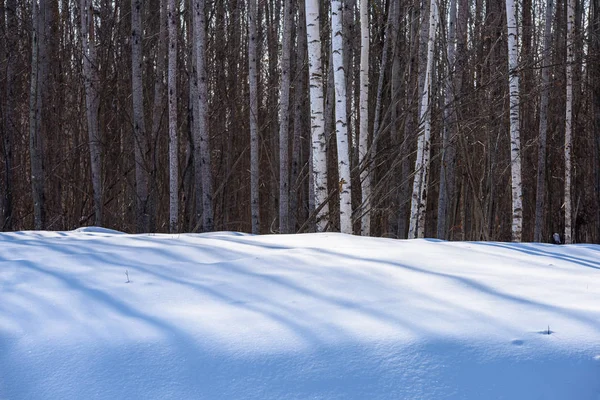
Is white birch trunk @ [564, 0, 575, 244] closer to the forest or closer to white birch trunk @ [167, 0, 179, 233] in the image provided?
the forest

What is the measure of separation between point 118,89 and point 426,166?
700 centimetres

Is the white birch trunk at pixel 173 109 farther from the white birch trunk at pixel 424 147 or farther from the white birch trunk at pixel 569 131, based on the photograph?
the white birch trunk at pixel 569 131

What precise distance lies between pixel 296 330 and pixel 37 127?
26.9 feet

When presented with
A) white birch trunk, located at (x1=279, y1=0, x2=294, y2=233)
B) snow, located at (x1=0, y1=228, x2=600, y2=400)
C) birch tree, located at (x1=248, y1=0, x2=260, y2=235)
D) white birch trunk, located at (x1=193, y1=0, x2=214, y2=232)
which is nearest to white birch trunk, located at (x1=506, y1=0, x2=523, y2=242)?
white birch trunk, located at (x1=279, y1=0, x2=294, y2=233)

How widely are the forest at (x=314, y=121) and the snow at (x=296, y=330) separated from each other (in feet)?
→ 11.6

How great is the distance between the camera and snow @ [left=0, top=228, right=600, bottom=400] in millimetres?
1994

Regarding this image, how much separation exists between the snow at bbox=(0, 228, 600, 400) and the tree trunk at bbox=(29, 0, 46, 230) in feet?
20.8

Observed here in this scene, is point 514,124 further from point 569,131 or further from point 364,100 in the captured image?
point 569,131

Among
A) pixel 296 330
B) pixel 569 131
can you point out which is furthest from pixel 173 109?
pixel 296 330

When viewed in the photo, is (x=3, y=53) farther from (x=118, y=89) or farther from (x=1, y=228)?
(x=1, y=228)

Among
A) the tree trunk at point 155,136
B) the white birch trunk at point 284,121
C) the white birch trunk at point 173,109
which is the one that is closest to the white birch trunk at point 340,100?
the white birch trunk at point 284,121

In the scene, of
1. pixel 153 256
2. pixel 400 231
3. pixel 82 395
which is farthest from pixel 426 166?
pixel 82 395

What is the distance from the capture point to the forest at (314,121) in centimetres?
841

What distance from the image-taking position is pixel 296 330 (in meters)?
2.27
